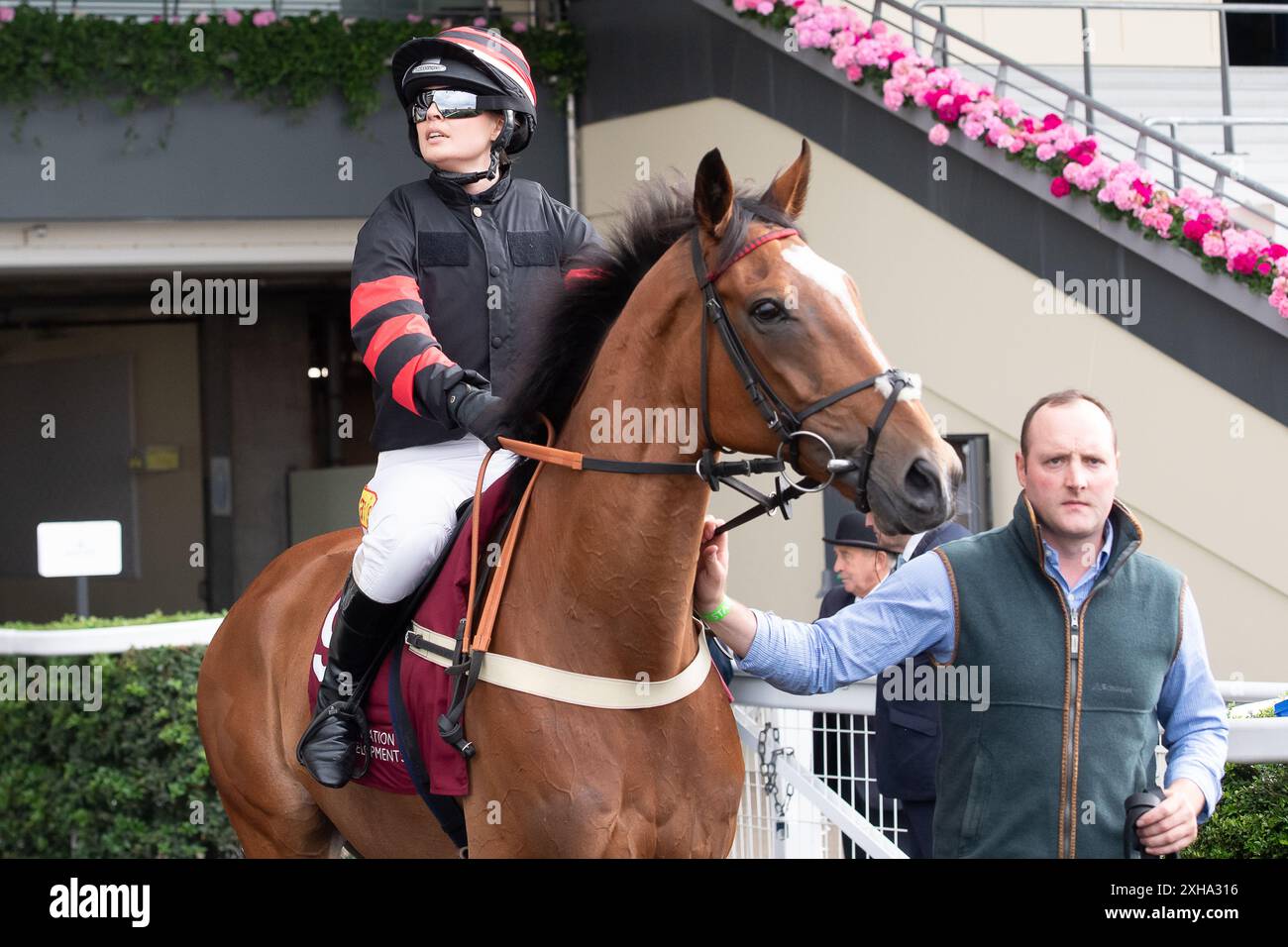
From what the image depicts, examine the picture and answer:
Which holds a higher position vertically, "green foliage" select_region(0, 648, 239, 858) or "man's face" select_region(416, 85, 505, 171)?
"man's face" select_region(416, 85, 505, 171)

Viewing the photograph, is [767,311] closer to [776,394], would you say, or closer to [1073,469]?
[776,394]

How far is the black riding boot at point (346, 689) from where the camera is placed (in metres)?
2.76

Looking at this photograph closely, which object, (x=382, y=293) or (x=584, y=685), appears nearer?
(x=584, y=685)

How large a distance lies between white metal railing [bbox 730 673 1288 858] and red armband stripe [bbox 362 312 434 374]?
1069 mm

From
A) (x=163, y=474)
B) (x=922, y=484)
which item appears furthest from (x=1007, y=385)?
(x=163, y=474)

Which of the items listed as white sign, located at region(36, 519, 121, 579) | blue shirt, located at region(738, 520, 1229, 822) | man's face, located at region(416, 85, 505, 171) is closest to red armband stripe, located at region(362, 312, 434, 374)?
man's face, located at region(416, 85, 505, 171)

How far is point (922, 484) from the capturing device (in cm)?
202

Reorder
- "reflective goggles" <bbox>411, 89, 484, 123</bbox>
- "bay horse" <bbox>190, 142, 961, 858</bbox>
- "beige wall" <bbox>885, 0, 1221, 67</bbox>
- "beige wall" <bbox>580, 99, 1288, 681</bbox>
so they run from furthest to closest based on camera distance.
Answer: "beige wall" <bbox>885, 0, 1221, 67</bbox> < "beige wall" <bbox>580, 99, 1288, 681</bbox> < "reflective goggles" <bbox>411, 89, 484, 123</bbox> < "bay horse" <bbox>190, 142, 961, 858</bbox>

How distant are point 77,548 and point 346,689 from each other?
3.33 m

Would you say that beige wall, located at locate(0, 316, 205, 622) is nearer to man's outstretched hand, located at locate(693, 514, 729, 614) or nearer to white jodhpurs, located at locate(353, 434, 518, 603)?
white jodhpurs, located at locate(353, 434, 518, 603)

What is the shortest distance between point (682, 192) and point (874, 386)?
0.66 metres

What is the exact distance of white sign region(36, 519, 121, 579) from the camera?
558 cm

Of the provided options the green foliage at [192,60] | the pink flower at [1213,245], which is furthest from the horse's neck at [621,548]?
the green foliage at [192,60]

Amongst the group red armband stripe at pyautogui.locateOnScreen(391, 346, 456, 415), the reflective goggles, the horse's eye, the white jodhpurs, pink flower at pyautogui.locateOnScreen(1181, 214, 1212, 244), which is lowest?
the white jodhpurs
